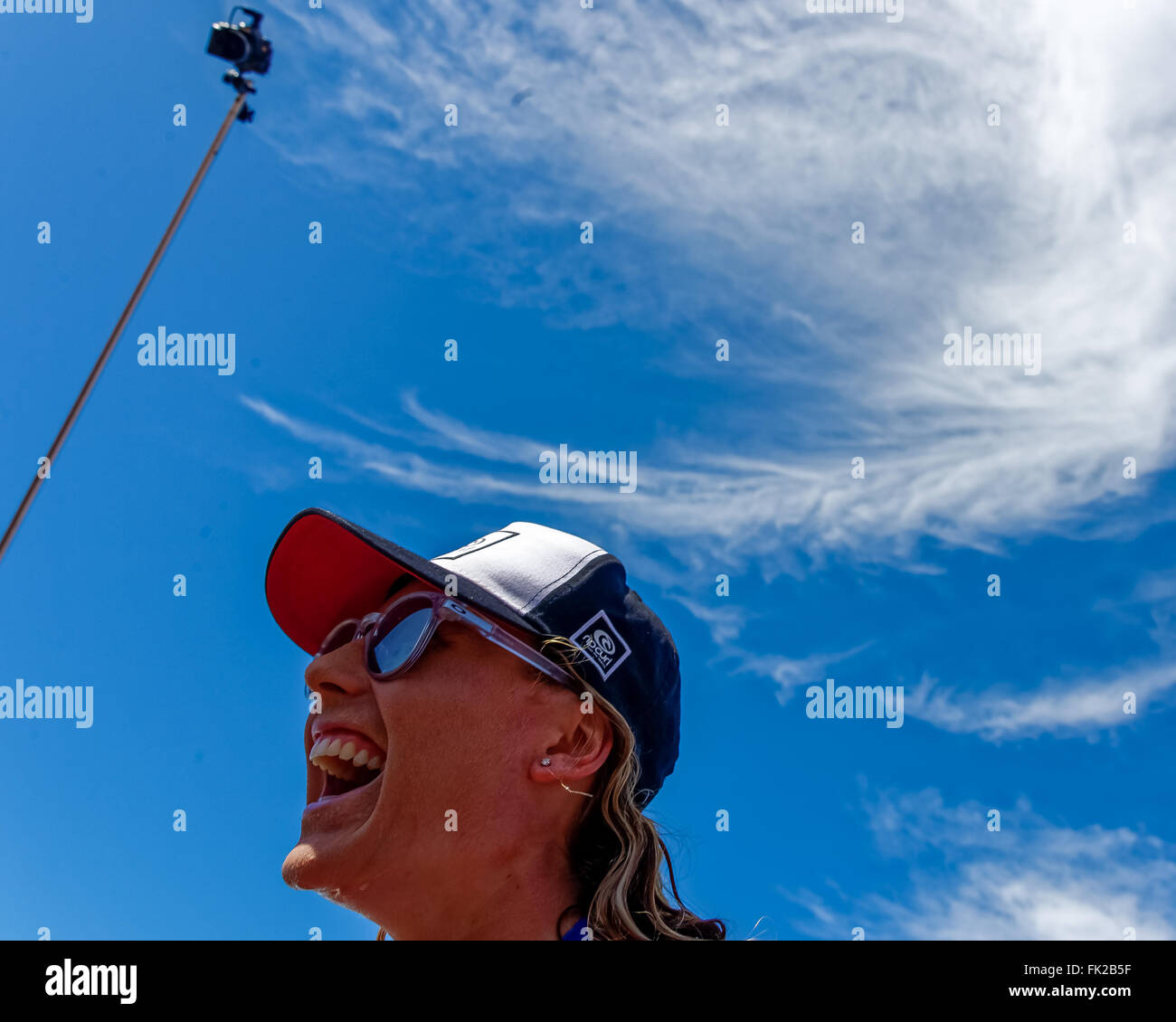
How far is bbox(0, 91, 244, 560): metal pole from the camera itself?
6.61 metres

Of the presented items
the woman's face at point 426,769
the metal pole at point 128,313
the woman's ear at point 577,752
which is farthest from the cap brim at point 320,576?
the metal pole at point 128,313

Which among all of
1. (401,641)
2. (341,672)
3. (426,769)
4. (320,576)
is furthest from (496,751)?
(320,576)

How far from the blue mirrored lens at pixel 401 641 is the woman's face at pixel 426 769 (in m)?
0.06

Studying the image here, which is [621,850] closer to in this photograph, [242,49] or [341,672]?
[341,672]

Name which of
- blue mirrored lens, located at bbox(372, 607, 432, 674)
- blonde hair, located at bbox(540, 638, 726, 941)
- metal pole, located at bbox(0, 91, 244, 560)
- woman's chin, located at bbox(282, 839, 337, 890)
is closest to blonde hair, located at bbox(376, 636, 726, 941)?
blonde hair, located at bbox(540, 638, 726, 941)

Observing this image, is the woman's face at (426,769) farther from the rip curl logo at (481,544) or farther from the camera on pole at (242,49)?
the camera on pole at (242,49)

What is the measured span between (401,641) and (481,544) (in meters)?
0.54

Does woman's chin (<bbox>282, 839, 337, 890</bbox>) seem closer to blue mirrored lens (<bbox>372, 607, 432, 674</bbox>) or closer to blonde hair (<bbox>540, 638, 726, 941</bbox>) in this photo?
blue mirrored lens (<bbox>372, 607, 432, 674</bbox>)

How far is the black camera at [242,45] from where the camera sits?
708 cm

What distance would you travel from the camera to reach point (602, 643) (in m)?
3.35

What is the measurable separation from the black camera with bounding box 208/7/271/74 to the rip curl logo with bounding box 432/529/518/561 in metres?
5.32
